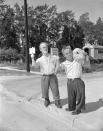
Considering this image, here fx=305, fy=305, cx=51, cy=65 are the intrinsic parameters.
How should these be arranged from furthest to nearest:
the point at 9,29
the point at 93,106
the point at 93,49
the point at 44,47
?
1. the point at 93,49
2. the point at 9,29
3. the point at 93,106
4. the point at 44,47

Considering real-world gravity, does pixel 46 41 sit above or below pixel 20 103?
above

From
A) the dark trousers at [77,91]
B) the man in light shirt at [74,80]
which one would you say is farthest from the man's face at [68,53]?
the dark trousers at [77,91]

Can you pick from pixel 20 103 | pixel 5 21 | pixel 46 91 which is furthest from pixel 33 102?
pixel 5 21

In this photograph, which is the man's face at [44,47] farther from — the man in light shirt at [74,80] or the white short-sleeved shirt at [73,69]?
the white short-sleeved shirt at [73,69]

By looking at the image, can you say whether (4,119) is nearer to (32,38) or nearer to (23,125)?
(23,125)

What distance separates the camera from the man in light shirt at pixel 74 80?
432 centimetres

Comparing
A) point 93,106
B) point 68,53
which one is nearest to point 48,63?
point 68,53

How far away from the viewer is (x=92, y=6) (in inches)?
142

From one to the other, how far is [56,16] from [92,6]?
1.03 meters

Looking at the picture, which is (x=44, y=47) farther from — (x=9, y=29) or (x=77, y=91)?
(x=9, y=29)

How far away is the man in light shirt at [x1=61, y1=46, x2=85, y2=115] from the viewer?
432 cm

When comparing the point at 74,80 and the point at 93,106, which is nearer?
the point at 74,80

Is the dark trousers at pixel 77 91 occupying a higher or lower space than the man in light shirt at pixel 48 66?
lower

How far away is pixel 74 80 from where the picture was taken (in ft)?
14.2
